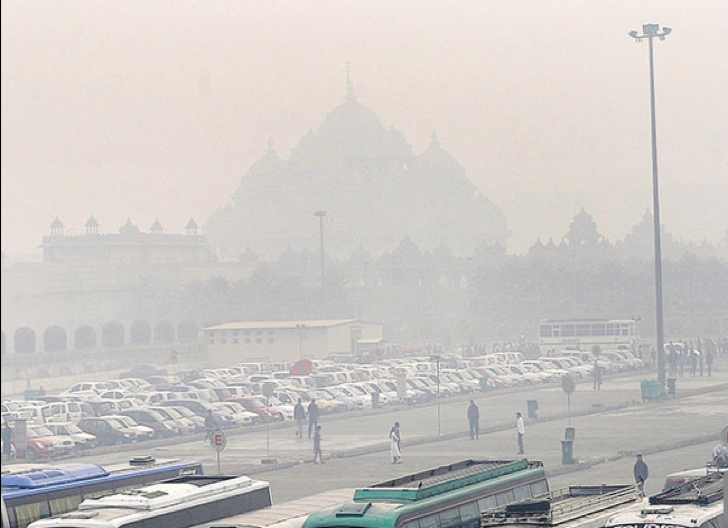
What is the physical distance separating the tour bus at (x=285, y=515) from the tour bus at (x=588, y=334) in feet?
203

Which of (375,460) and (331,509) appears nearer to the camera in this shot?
(331,509)

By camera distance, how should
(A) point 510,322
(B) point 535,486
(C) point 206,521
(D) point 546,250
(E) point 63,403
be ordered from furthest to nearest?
(D) point 546,250 → (A) point 510,322 → (E) point 63,403 → (B) point 535,486 → (C) point 206,521

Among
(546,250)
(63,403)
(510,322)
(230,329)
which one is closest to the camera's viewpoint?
(63,403)

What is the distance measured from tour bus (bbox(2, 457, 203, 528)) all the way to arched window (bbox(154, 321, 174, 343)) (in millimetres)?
80661

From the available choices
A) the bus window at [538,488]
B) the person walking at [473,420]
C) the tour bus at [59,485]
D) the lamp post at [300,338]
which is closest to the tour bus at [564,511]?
the bus window at [538,488]

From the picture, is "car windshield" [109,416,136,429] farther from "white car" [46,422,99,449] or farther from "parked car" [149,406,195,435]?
"parked car" [149,406,195,435]

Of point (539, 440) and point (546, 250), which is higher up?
point (546, 250)

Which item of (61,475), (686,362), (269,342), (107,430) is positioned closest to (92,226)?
(269,342)

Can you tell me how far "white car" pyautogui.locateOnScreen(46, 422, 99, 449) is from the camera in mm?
40750

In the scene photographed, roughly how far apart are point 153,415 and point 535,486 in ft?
93.4

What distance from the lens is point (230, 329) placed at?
276 ft

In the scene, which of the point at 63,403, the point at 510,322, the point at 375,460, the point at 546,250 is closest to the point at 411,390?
the point at 63,403

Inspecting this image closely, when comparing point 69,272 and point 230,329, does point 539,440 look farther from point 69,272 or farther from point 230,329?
point 69,272

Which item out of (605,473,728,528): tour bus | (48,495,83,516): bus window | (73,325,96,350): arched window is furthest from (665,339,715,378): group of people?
(605,473,728,528): tour bus
